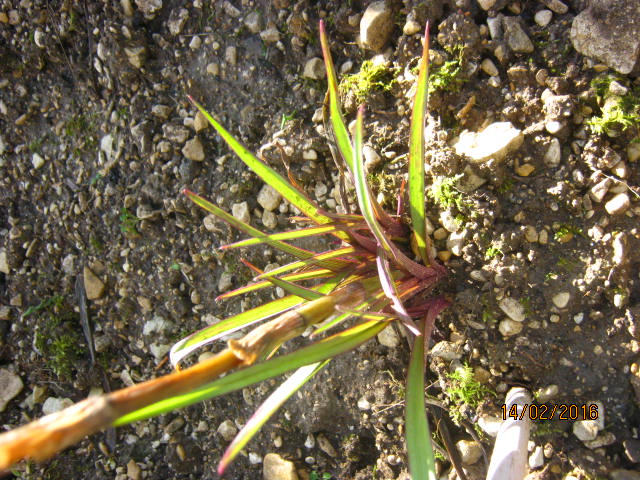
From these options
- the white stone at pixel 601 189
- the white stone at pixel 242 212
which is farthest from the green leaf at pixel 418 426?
the white stone at pixel 242 212

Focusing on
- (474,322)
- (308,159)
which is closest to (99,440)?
(308,159)

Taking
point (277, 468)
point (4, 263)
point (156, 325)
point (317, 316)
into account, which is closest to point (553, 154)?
point (317, 316)

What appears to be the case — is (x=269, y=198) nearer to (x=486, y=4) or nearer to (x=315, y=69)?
(x=315, y=69)

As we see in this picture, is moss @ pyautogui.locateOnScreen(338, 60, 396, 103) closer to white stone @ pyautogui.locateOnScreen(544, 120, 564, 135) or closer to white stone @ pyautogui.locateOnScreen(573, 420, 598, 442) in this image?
white stone @ pyautogui.locateOnScreen(544, 120, 564, 135)

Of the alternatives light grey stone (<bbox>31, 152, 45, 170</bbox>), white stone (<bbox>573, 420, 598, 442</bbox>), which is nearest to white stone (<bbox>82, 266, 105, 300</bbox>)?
light grey stone (<bbox>31, 152, 45, 170</bbox>)

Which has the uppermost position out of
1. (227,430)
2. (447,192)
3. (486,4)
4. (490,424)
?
(486,4)

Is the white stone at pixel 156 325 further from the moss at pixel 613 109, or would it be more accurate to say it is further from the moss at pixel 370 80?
the moss at pixel 613 109

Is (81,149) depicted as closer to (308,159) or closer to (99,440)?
(308,159)
